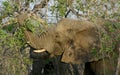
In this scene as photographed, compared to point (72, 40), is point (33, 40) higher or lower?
higher

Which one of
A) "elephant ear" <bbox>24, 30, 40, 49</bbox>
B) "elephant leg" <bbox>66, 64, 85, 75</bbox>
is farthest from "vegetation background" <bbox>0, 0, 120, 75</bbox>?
"elephant leg" <bbox>66, 64, 85, 75</bbox>

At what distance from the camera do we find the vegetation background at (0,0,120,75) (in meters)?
5.59

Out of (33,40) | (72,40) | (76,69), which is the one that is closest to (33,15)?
(33,40)

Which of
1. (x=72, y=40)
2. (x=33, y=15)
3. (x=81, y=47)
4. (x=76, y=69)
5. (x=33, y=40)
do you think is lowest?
(x=76, y=69)

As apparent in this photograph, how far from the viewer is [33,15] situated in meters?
5.92

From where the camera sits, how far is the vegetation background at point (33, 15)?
559 cm

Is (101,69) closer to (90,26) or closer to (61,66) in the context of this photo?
(90,26)

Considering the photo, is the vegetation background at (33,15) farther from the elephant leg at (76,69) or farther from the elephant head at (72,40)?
the elephant leg at (76,69)

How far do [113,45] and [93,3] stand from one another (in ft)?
3.16

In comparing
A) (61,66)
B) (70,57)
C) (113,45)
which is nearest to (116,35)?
(113,45)

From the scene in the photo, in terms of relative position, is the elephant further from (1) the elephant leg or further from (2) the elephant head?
(1) the elephant leg

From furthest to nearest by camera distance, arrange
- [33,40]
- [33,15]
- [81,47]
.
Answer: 1. [81,47]
2. [33,40]
3. [33,15]

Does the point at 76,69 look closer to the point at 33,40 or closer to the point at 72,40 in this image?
the point at 72,40

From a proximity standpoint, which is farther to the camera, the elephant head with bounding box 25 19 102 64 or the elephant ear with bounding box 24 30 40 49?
the elephant head with bounding box 25 19 102 64
